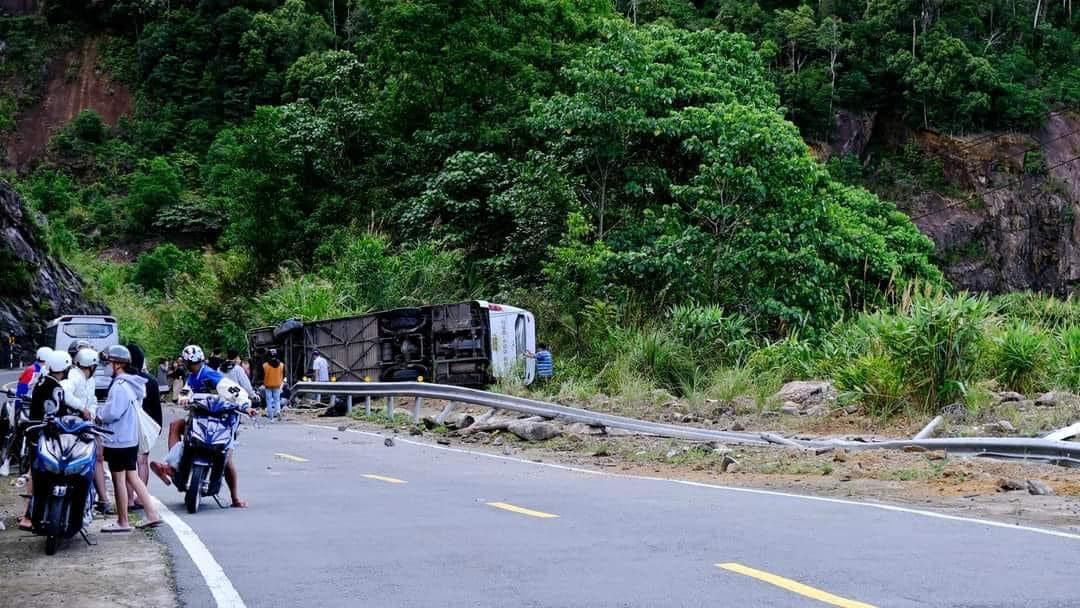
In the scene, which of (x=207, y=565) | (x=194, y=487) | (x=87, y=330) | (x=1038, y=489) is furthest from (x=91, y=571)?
(x=87, y=330)

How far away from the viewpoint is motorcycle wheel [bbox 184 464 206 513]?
11.6 metres

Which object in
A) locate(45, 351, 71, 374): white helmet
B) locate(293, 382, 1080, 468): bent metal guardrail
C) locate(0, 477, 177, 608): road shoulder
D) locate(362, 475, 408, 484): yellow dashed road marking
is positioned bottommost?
locate(0, 477, 177, 608): road shoulder

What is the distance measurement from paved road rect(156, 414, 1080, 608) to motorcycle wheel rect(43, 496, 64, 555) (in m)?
0.87

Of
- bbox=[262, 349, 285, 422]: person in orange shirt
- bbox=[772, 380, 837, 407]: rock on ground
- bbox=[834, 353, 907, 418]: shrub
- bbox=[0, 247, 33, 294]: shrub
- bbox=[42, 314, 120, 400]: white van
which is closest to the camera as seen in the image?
bbox=[834, 353, 907, 418]: shrub

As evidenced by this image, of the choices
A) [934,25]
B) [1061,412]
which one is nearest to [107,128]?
[934,25]

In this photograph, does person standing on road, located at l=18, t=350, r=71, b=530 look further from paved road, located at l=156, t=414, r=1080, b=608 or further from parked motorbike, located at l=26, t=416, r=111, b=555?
paved road, located at l=156, t=414, r=1080, b=608

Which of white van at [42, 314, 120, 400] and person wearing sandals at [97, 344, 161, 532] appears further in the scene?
white van at [42, 314, 120, 400]

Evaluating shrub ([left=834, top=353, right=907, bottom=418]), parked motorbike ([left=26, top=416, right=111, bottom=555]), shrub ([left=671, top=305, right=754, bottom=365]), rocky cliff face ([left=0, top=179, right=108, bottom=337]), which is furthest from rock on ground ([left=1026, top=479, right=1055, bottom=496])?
rocky cliff face ([left=0, top=179, right=108, bottom=337])

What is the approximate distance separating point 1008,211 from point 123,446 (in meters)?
79.2

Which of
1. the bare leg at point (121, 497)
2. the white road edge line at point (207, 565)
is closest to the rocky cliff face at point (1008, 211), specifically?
the white road edge line at point (207, 565)

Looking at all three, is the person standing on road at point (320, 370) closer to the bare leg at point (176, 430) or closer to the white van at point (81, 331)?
the white van at point (81, 331)

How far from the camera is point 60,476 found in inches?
365

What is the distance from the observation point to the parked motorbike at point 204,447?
11.6 m

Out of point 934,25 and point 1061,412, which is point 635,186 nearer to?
point 1061,412
